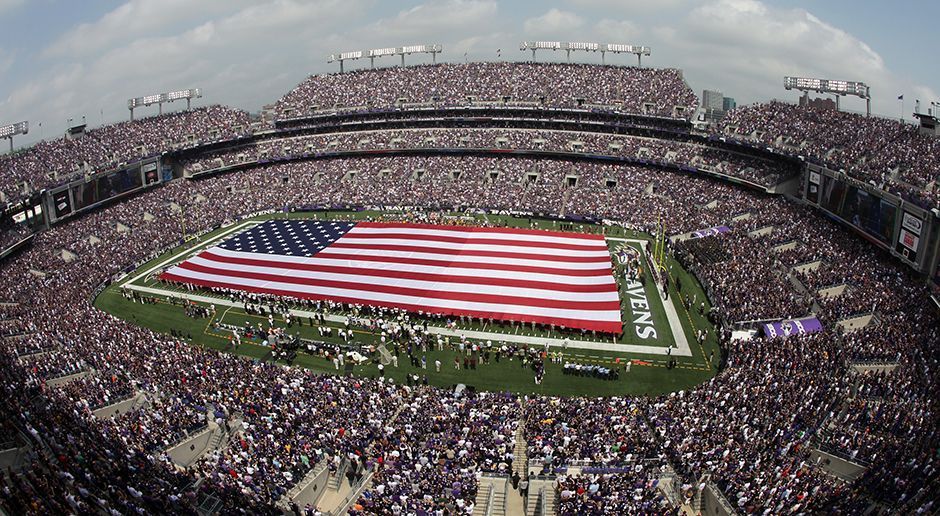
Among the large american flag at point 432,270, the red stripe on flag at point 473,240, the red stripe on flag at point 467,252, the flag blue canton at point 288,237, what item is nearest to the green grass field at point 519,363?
the large american flag at point 432,270

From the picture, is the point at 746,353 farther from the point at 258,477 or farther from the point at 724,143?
the point at 724,143

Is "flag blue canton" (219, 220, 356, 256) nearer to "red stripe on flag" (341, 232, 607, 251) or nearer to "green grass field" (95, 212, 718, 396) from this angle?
"red stripe on flag" (341, 232, 607, 251)

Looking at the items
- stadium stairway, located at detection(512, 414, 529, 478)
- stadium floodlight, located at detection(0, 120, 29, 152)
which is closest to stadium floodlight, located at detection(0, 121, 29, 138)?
stadium floodlight, located at detection(0, 120, 29, 152)

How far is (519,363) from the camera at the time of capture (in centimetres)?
2883

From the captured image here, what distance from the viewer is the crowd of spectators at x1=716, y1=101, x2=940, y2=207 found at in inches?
1316

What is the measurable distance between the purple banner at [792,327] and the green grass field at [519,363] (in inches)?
107

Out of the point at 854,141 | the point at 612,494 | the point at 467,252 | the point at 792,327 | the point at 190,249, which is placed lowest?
the point at 612,494

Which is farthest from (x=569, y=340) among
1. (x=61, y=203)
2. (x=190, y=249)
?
(x=61, y=203)

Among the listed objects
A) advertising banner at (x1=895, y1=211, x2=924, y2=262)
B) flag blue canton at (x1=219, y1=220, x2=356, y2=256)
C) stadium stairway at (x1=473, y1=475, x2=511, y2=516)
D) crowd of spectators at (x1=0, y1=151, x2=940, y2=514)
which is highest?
advertising banner at (x1=895, y1=211, x2=924, y2=262)

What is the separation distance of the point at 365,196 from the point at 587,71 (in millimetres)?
29195

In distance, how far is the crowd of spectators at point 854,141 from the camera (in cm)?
3344

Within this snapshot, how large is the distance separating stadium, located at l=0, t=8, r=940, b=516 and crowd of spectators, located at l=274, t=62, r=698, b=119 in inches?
20.1

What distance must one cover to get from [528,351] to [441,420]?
8.76m

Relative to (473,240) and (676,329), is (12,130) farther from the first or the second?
(676,329)
